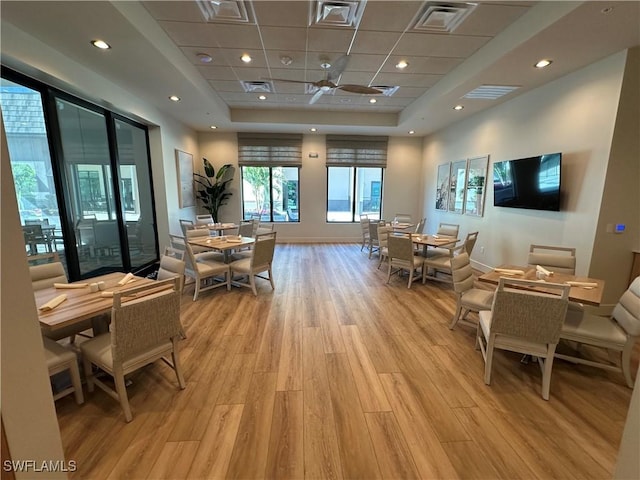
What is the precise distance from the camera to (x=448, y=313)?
362cm

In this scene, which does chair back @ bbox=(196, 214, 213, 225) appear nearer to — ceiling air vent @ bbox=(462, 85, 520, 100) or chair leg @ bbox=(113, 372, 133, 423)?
chair leg @ bbox=(113, 372, 133, 423)

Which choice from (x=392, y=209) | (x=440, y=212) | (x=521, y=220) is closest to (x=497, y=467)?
(x=521, y=220)

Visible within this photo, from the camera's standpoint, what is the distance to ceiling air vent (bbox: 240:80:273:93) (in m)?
4.75

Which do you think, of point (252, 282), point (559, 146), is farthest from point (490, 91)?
point (252, 282)

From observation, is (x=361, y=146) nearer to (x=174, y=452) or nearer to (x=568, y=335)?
(x=568, y=335)

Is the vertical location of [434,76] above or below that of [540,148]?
above

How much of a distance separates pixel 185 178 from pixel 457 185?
6.41m

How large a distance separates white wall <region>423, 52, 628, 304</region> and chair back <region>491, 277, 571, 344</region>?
6.99 feet

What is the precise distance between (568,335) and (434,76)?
13.4 feet

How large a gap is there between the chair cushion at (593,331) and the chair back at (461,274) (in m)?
0.85

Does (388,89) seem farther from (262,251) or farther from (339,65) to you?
(262,251)

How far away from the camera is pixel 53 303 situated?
200 cm

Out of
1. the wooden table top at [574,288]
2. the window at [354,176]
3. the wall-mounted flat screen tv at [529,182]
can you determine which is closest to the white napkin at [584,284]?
the wooden table top at [574,288]

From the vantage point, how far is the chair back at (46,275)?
2.45 meters
